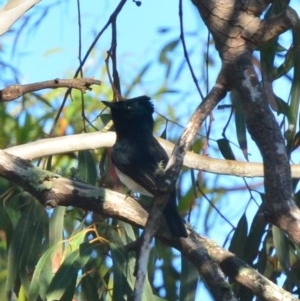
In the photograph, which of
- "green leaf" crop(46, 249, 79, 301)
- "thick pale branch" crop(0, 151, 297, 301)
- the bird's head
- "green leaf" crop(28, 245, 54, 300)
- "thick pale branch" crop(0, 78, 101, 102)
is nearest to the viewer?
"thick pale branch" crop(0, 151, 297, 301)

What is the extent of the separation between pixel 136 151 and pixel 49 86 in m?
1.34

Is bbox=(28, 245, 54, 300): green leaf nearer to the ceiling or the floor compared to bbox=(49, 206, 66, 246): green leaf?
nearer to the floor

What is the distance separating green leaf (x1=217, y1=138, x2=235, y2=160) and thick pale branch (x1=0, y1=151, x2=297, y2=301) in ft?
3.13

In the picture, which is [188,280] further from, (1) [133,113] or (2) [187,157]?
(1) [133,113]

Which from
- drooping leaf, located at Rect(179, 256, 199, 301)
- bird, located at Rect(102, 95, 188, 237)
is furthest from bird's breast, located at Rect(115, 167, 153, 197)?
drooping leaf, located at Rect(179, 256, 199, 301)

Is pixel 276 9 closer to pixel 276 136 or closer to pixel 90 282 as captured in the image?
pixel 90 282

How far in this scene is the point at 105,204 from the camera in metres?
3.33

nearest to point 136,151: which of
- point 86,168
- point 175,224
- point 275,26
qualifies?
point 86,168

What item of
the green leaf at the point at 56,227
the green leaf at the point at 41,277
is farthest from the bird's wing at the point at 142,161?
the green leaf at the point at 41,277

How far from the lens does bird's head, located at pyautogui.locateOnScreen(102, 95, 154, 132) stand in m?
4.84

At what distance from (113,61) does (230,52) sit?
1.00 meters

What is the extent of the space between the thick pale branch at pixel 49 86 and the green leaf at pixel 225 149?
98 cm

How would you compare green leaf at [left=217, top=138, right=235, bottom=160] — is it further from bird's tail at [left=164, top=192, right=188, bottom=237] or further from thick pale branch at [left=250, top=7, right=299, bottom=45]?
thick pale branch at [left=250, top=7, right=299, bottom=45]

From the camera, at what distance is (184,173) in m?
5.22
